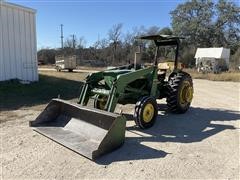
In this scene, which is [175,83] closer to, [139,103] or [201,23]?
[139,103]

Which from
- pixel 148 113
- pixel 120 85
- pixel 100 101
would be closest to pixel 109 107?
pixel 120 85

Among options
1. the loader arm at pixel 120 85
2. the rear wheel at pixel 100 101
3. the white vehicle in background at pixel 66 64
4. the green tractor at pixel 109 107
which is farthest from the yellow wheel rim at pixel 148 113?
the white vehicle in background at pixel 66 64

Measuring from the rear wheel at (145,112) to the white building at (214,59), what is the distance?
31.0 m

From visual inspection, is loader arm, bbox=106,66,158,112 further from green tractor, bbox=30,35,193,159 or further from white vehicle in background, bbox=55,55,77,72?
white vehicle in background, bbox=55,55,77,72

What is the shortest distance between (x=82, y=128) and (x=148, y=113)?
4.92 ft

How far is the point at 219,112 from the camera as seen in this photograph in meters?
8.39

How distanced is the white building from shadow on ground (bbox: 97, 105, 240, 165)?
2923 cm

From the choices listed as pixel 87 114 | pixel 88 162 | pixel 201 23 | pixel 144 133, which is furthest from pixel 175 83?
pixel 201 23

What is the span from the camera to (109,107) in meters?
5.70

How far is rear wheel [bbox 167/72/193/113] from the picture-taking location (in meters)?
7.43

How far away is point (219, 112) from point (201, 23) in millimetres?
43603

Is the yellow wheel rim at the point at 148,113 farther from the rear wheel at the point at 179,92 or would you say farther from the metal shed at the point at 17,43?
the metal shed at the point at 17,43

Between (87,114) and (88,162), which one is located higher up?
(87,114)

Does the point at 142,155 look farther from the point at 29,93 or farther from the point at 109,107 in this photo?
the point at 29,93
